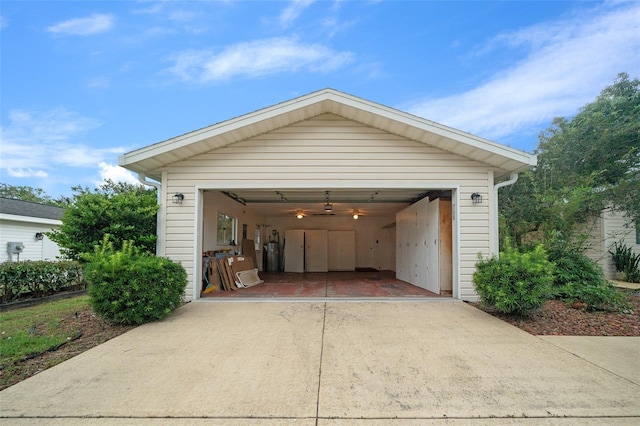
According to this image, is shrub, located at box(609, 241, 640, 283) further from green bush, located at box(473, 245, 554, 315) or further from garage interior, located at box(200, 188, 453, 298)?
green bush, located at box(473, 245, 554, 315)

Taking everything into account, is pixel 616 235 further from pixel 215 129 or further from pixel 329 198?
pixel 215 129

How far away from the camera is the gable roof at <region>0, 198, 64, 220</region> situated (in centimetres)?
1161

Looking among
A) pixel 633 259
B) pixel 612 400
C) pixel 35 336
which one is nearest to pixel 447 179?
pixel 612 400

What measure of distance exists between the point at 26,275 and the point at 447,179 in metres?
8.86

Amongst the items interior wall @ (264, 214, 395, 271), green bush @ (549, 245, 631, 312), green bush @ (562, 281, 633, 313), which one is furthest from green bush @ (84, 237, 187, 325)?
interior wall @ (264, 214, 395, 271)

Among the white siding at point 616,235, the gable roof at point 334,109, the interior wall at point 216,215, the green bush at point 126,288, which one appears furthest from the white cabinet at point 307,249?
the white siding at point 616,235

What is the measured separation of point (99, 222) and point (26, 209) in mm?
10575

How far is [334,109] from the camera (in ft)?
20.2

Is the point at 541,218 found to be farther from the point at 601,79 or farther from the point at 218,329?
the point at 601,79

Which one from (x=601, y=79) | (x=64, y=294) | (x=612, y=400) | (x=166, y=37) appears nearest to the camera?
(x=612, y=400)

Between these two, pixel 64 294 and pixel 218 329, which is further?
pixel 64 294

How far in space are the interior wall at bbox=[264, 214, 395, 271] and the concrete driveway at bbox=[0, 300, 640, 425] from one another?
10134 millimetres

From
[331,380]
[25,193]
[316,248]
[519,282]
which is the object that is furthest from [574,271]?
[25,193]

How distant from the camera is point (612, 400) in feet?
8.00
